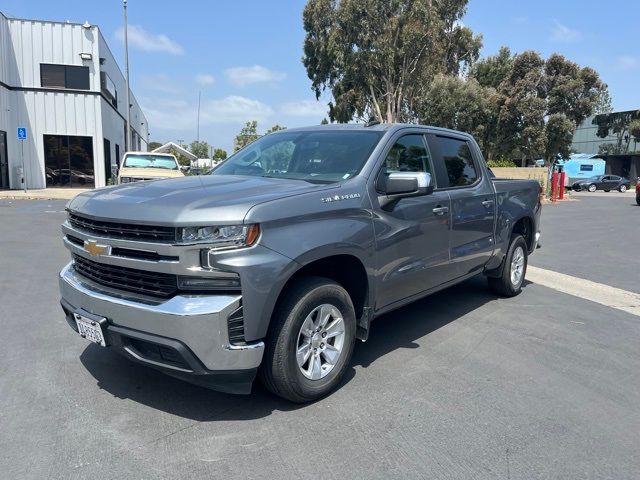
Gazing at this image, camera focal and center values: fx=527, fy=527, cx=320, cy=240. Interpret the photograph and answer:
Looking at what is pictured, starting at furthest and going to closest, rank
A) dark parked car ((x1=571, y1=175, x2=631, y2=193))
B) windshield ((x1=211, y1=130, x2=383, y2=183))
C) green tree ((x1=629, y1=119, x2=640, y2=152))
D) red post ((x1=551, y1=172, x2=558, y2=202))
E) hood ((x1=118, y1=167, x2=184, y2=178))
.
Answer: green tree ((x1=629, y1=119, x2=640, y2=152)) → dark parked car ((x1=571, y1=175, x2=631, y2=193)) → red post ((x1=551, y1=172, x2=558, y2=202)) → hood ((x1=118, y1=167, x2=184, y2=178)) → windshield ((x1=211, y1=130, x2=383, y2=183))

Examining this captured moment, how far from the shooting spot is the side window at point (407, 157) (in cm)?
445

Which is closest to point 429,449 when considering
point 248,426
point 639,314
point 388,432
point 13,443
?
point 388,432

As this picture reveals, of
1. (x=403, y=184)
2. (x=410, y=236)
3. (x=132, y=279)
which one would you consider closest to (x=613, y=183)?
(x=410, y=236)

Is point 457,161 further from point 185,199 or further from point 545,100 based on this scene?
point 545,100

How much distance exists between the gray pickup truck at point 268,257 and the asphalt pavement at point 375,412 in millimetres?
364

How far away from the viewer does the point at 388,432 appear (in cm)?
332

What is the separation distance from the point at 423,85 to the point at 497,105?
798 centimetres

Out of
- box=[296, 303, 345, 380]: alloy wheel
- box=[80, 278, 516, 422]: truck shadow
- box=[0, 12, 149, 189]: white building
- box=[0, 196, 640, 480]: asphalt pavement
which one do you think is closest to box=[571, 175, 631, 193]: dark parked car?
box=[0, 12, 149, 189]: white building

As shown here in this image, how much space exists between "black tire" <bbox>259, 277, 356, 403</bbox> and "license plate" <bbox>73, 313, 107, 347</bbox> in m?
1.05

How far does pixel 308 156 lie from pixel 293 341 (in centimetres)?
183

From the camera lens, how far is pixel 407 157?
478cm

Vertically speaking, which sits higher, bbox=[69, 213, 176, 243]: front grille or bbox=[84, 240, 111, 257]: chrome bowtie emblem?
bbox=[69, 213, 176, 243]: front grille

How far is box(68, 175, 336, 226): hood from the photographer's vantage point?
10.2ft

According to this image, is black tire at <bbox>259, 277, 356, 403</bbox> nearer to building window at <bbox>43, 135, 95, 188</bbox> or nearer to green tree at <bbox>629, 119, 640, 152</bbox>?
building window at <bbox>43, 135, 95, 188</bbox>
